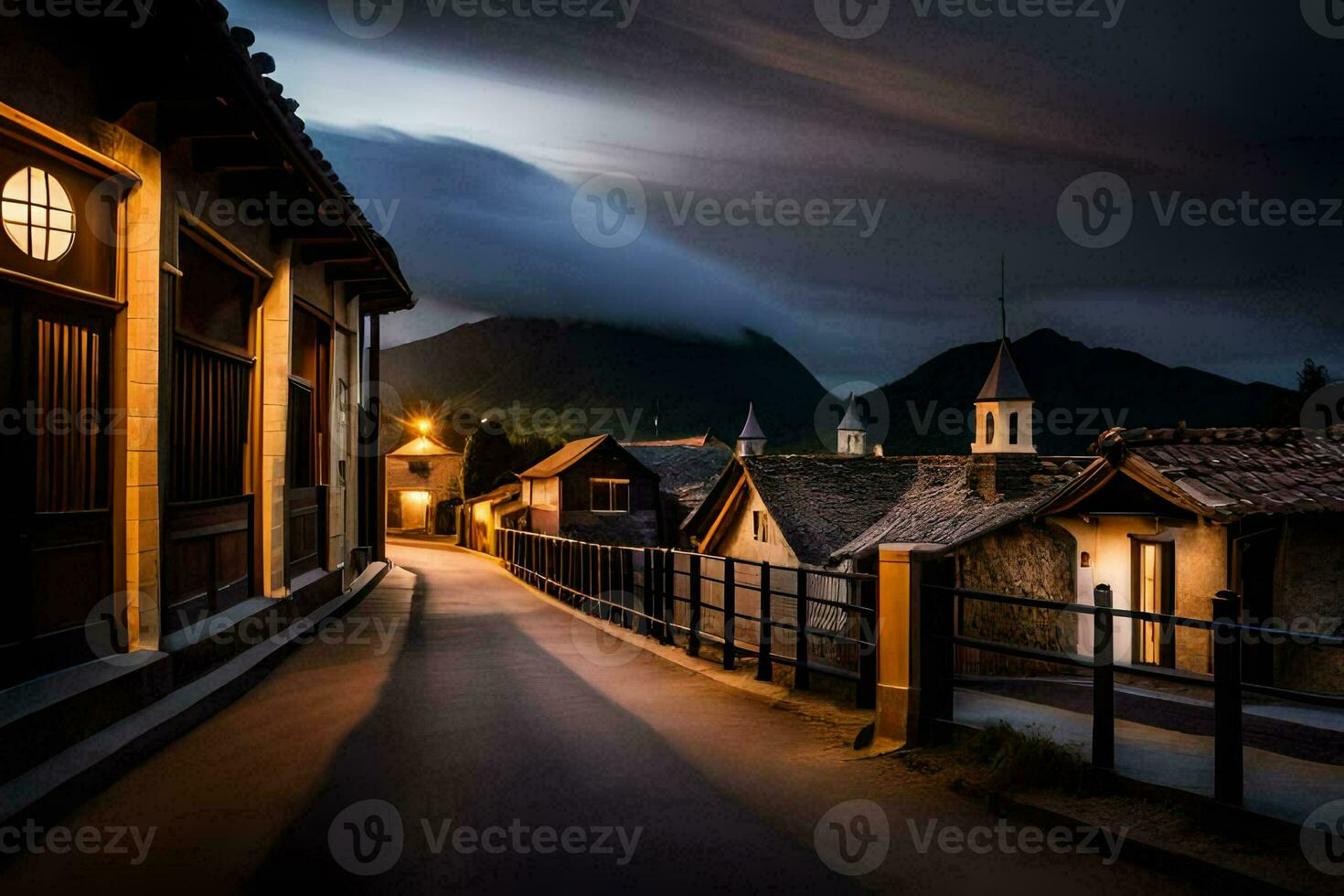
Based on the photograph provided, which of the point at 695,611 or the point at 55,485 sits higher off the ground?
the point at 55,485

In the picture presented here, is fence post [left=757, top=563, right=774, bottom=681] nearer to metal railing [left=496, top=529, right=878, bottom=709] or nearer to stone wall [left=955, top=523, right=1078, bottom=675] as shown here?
metal railing [left=496, top=529, right=878, bottom=709]

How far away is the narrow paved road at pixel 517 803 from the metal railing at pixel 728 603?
0.64 m

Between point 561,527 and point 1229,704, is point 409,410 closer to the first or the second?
point 561,527

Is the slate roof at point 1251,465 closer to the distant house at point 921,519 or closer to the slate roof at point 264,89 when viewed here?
the distant house at point 921,519

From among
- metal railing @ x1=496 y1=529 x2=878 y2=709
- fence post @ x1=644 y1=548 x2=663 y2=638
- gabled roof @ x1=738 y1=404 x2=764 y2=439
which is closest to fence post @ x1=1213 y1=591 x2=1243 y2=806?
metal railing @ x1=496 y1=529 x2=878 y2=709

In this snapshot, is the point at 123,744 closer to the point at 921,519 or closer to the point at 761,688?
the point at 761,688

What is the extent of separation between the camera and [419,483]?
7169 centimetres

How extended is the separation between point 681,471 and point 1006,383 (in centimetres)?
3133

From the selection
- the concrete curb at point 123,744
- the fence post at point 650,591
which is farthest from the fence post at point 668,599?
the concrete curb at point 123,744

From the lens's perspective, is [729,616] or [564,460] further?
[564,460]

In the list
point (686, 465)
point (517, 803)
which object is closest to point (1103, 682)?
point (517, 803)

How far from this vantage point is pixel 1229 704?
14.8 feet

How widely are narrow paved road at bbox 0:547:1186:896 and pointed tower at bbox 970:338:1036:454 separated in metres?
74.5

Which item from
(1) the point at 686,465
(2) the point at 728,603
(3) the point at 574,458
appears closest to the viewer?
(2) the point at 728,603
